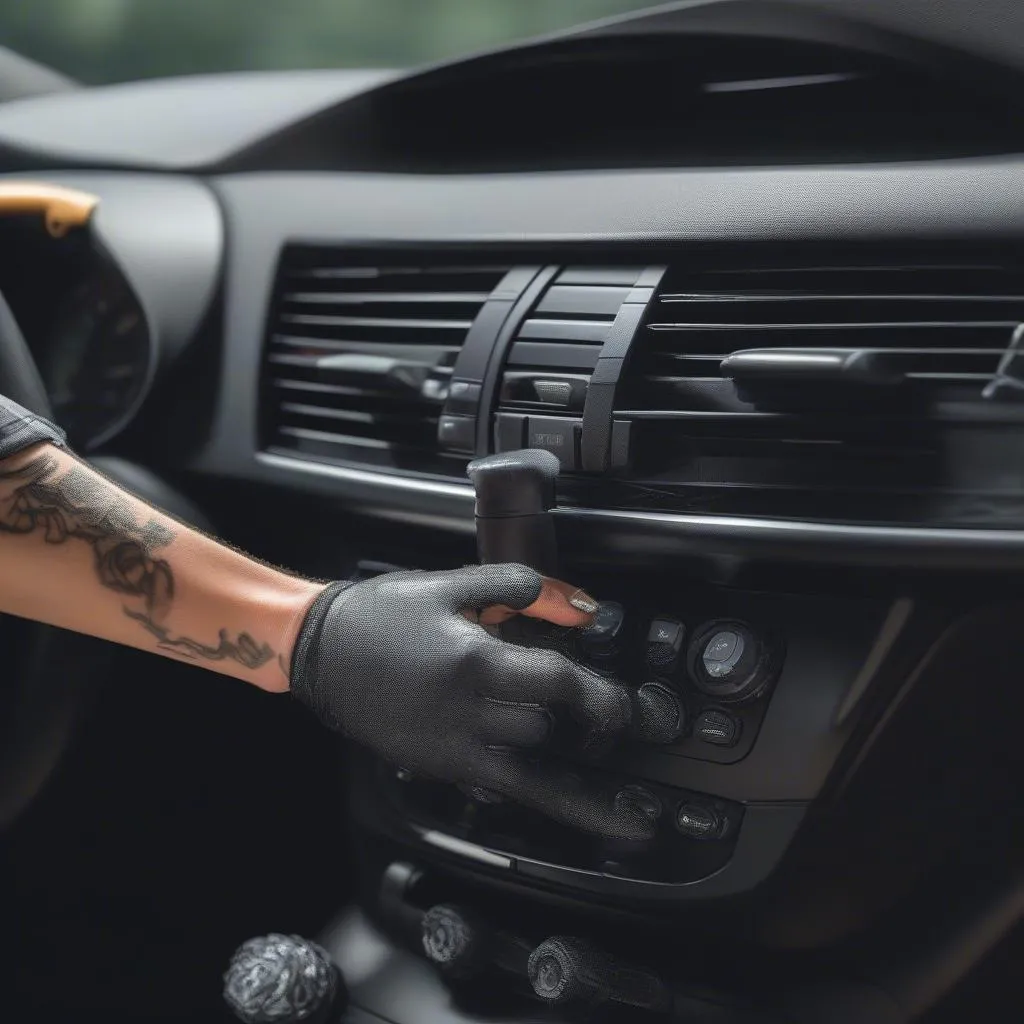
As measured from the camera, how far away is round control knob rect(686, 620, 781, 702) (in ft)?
4.09

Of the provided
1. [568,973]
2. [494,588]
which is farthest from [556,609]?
[568,973]

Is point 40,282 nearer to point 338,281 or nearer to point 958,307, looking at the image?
point 338,281

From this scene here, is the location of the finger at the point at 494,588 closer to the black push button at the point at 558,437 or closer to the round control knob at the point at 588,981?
the black push button at the point at 558,437

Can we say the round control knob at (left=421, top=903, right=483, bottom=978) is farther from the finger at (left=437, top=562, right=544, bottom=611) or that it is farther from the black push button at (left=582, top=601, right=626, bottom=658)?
the finger at (left=437, top=562, right=544, bottom=611)

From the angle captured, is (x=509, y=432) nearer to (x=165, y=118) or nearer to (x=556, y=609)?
(x=556, y=609)

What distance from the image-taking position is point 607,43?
148 cm

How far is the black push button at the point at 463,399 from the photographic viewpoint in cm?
141

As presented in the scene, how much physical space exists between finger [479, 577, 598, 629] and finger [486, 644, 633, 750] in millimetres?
57

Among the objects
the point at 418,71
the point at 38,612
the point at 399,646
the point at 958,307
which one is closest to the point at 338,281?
the point at 418,71

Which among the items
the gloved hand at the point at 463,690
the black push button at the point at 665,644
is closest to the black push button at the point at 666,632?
the black push button at the point at 665,644

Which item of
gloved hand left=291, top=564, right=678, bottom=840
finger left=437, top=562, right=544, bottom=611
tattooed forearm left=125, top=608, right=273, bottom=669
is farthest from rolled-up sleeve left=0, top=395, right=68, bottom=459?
finger left=437, top=562, right=544, bottom=611

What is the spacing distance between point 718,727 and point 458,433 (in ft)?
1.39

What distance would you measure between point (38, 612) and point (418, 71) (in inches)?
31.5

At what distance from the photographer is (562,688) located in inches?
44.6
